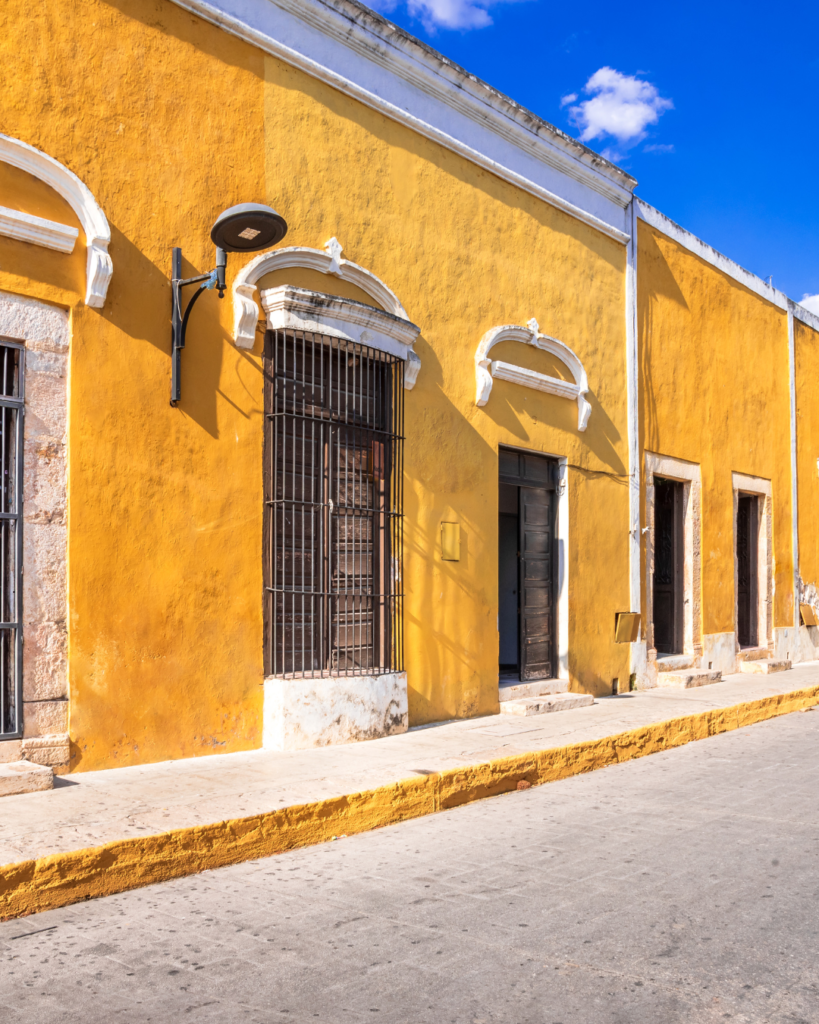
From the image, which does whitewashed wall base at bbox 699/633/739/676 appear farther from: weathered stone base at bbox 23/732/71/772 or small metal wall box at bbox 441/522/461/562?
weathered stone base at bbox 23/732/71/772

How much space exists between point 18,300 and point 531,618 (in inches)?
234

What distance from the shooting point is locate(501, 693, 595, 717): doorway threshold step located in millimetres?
9109

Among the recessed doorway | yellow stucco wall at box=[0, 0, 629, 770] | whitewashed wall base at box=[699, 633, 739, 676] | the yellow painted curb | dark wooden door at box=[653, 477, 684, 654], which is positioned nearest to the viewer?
the yellow painted curb

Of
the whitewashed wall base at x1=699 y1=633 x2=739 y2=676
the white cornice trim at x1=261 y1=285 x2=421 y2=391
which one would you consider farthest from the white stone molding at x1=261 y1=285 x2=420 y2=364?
the whitewashed wall base at x1=699 y1=633 x2=739 y2=676

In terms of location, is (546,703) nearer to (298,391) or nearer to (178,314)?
(298,391)

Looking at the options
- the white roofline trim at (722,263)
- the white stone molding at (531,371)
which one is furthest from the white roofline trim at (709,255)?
the white stone molding at (531,371)

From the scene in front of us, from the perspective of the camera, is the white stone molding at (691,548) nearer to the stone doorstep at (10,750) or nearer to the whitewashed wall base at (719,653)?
the whitewashed wall base at (719,653)

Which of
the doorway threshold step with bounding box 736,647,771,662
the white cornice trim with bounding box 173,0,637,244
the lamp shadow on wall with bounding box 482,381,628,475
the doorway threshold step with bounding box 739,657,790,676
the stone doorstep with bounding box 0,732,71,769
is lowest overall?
the doorway threshold step with bounding box 739,657,790,676

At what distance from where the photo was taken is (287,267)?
289 inches

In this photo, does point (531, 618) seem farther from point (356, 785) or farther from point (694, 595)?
point (356, 785)

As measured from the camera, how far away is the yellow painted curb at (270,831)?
13.5 feet

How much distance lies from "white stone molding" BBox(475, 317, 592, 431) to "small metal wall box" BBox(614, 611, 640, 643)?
2154mm

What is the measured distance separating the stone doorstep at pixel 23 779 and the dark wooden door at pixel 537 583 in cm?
541

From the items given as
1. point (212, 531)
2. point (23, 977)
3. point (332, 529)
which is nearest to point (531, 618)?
point (332, 529)
